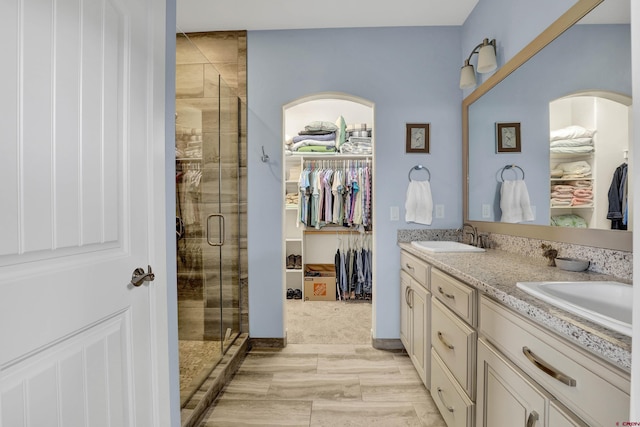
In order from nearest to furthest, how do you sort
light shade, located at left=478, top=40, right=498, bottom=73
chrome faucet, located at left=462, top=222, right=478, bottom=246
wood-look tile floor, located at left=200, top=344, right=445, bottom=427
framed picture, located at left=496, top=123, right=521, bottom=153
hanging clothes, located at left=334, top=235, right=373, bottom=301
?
wood-look tile floor, located at left=200, top=344, right=445, bottom=427 < framed picture, located at left=496, top=123, right=521, bottom=153 < light shade, located at left=478, top=40, right=498, bottom=73 < chrome faucet, located at left=462, top=222, right=478, bottom=246 < hanging clothes, located at left=334, top=235, right=373, bottom=301

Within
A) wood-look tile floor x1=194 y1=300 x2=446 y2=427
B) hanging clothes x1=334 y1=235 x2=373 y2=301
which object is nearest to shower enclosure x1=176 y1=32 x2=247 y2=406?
wood-look tile floor x1=194 y1=300 x2=446 y2=427

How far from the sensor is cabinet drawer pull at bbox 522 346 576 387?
78 centimetres

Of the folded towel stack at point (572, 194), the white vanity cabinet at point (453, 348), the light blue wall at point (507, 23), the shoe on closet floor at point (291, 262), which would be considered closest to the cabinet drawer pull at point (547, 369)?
the white vanity cabinet at point (453, 348)

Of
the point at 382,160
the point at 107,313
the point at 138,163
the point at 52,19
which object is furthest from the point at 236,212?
the point at 52,19

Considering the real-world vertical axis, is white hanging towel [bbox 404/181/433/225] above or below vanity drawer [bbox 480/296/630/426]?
above

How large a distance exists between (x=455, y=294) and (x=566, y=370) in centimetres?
66

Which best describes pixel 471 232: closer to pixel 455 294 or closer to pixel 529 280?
pixel 455 294

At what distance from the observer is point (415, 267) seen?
212 centimetres

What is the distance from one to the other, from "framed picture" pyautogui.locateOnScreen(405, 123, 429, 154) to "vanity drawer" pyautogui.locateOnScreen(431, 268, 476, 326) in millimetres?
1143

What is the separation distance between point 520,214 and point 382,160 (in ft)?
3.55

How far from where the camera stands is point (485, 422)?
1.20 metres

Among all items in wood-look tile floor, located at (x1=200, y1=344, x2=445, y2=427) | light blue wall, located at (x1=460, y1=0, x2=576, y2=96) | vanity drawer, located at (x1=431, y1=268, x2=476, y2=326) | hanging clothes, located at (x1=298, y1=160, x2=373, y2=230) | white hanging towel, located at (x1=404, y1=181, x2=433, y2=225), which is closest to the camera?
vanity drawer, located at (x1=431, y1=268, x2=476, y2=326)

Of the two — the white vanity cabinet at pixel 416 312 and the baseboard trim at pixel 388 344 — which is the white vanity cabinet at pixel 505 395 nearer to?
the white vanity cabinet at pixel 416 312

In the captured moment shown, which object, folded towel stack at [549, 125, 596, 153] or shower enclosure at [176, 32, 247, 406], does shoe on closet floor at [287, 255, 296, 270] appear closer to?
shower enclosure at [176, 32, 247, 406]
